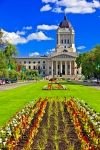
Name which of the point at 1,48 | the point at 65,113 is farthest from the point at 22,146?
the point at 1,48

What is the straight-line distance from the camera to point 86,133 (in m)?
17.1

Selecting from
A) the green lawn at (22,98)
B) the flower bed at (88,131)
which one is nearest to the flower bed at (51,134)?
the flower bed at (88,131)

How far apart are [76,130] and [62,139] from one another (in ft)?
5.89

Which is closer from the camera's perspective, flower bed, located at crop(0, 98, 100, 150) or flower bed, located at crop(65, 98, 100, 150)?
flower bed, located at crop(65, 98, 100, 150)

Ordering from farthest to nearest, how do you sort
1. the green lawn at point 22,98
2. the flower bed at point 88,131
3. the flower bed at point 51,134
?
1. the green lawn at point 22,98
2. the flower bed at point 51,134
3. the flower bed at point 88,131

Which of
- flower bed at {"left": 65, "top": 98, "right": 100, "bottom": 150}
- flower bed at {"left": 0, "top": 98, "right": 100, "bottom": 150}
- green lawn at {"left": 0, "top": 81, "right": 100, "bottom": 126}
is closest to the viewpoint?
flower bed at {"left": 65, "top": 98, "right": 100, "bottom": 150}

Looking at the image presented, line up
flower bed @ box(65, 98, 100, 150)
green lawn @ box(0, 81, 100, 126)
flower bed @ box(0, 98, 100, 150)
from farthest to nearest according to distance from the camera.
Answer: green lawn @ box(0, 81, 100, 126) → flower bed @ box(0, 98, 100, 150) → flower bed @ box(65, 98, 100, 150)

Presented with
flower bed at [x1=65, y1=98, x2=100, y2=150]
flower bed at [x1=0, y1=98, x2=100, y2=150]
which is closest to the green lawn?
flower bed at [x1=0, y1=98, x2=100, y2=150]

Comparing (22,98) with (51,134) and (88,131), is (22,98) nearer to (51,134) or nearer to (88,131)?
(51,134)

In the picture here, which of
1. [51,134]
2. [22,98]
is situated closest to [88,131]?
[51,134]

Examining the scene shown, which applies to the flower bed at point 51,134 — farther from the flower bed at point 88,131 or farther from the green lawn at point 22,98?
the green lawn at point 22,98

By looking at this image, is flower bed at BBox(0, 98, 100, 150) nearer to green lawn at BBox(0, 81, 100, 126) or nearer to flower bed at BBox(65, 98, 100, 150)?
flower bed at BBox(65, 98, 100, 150)

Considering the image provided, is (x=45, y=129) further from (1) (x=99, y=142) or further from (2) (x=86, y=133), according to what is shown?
(1) (x=99, y=142)

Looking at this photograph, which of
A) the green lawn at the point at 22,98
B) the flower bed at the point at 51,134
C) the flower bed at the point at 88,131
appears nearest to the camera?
the flower bed at the point at 88,131
